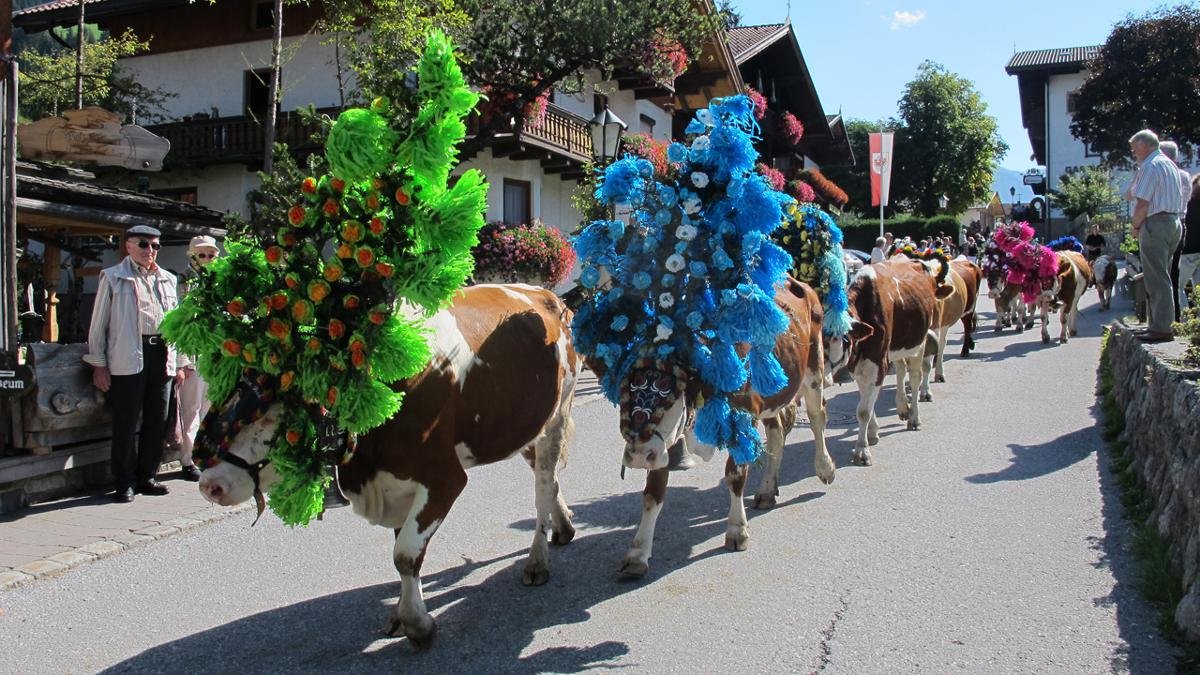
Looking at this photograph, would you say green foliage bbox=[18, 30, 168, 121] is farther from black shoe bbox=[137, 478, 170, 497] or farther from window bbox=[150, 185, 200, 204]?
black shoe bbox=[137, 478, 170, 497]

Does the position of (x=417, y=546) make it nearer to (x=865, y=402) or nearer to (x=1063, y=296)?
(x=865, y=402)

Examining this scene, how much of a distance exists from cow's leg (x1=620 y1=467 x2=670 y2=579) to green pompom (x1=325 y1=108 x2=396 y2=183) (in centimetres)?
235

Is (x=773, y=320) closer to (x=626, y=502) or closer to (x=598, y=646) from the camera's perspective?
(x=598, y=646)

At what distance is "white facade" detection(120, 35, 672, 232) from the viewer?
21.4 metres

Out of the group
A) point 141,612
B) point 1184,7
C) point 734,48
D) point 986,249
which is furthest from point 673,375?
point 1184,7

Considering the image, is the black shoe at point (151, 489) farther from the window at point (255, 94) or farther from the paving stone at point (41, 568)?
the window at point (255, 94)

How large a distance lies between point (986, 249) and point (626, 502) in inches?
548

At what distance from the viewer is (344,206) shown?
4.10 m

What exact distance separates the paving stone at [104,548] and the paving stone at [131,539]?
40 millimetres

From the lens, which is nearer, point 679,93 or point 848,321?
point 848,321

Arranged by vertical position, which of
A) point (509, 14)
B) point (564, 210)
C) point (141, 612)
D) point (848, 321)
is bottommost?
point (141, 612)

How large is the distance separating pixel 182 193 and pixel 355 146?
811 inches

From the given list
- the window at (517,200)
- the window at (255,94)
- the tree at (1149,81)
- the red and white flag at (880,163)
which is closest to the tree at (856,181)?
the tree at (1149,81)

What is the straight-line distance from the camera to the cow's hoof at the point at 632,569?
17.5 ft
